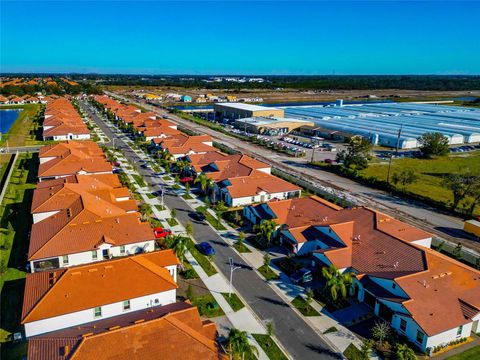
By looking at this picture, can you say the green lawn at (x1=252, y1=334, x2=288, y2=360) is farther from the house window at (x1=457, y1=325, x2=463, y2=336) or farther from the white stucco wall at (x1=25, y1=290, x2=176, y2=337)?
the house window at (x1=457, y1=325, x2=463, y2=336)

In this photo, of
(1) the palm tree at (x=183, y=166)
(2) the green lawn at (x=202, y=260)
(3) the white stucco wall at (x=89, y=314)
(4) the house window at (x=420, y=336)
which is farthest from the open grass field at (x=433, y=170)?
(3) the white stucco wall at (x=89, y=314)

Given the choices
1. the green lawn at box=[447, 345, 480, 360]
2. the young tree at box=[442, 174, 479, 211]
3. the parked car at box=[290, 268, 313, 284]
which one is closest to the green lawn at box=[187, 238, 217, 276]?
the parked car at box=[290, 268, 313, 284]

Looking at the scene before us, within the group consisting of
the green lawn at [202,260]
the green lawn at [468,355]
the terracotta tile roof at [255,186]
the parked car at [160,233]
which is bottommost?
the green lawn at [468,355]

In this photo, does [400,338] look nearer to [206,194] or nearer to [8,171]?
[206,194]

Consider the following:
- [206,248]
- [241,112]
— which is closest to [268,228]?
[206,248]

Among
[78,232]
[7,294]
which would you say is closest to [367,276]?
[78,232]

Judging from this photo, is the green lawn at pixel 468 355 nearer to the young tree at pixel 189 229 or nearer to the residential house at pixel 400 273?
the residential house at pixel 400 273
